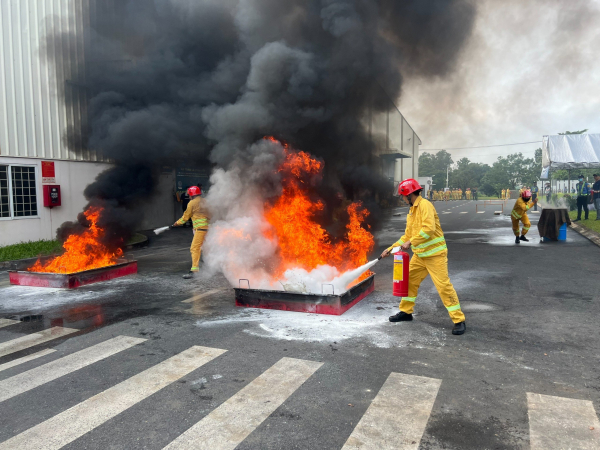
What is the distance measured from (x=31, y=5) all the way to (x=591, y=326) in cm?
1537

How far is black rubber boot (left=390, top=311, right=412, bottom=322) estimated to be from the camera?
5.60 m

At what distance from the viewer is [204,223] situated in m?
9.16

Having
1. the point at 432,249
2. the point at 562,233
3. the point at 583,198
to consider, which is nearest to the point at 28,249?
the point at 432,249

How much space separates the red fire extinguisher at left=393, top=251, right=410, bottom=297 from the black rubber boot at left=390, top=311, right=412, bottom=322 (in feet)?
0.82

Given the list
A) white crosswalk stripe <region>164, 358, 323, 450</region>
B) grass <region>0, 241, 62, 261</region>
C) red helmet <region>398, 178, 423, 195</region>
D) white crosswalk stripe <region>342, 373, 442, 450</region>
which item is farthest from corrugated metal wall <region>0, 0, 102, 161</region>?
white crosswalk stripe <region>342, 373, 442, 450</region>

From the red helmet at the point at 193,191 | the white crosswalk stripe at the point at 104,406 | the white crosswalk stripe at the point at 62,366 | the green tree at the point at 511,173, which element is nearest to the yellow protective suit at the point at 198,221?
the red helmet at the point at 193,191

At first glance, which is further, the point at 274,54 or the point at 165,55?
the point at 165,55

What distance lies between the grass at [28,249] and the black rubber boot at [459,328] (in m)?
9.76

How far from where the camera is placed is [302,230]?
746 centimetres

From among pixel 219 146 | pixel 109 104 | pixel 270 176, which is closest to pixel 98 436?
pixel 270 176

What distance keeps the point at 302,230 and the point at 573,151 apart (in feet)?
53.8

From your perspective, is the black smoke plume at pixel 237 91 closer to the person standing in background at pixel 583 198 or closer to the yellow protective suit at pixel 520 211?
the yellow protective suit at pixel 520 211

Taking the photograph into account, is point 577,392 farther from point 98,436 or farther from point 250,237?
point 250,237

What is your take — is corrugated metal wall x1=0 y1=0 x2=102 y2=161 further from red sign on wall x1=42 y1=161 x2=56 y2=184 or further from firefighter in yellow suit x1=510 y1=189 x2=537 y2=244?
firefighter in yellow suit x1=510 y1=189 x2=537 y2=244
